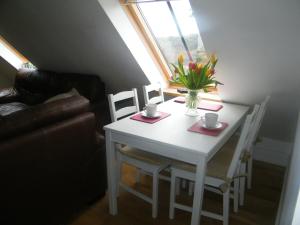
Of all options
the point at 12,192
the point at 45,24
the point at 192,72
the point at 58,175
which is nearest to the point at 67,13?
the point at 45,24

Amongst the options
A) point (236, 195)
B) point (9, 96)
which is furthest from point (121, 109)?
point (9, 96)

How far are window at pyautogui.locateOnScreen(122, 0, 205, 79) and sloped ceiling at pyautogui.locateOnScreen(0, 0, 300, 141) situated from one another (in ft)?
1.11

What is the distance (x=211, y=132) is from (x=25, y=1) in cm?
252

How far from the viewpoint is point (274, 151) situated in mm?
2869

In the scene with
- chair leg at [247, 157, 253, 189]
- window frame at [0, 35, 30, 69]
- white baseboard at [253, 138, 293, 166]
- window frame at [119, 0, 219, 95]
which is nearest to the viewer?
chair leg at [247, 157, 253, 189]

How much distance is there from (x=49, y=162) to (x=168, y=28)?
1947 millimetres

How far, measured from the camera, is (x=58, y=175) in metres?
1.70

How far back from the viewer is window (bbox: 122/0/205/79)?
2521mm

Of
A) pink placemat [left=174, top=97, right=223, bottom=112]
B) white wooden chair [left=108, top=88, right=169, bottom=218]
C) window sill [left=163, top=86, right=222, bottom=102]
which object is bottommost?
white wooden chair [left=108, top=88, right=169, bottom=218]

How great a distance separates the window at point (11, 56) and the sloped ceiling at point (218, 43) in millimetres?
792

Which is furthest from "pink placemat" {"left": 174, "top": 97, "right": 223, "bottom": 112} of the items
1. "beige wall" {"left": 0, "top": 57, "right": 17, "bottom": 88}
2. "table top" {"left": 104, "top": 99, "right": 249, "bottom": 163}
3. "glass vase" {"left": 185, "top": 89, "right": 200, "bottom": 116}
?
"beige wall" {"left": 0, "top": 57, "right": 17, "bottom": 88}

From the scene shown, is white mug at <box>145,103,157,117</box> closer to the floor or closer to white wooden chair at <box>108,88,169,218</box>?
white wooden chair at <box>108,88,169,218</box>

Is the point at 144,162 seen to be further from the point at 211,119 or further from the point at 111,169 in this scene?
the point at 211,119

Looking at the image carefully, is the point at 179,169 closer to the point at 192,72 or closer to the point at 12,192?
the point at 192,72
